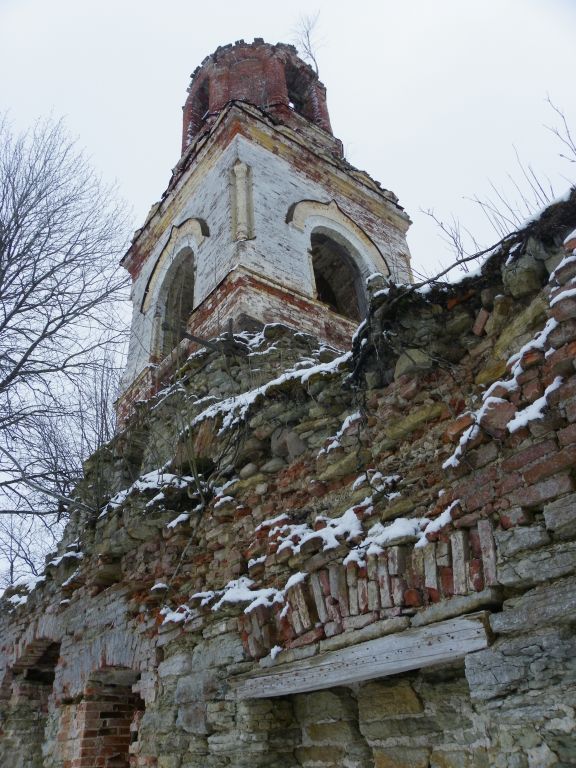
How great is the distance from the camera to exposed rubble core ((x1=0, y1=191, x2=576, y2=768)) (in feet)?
6.93

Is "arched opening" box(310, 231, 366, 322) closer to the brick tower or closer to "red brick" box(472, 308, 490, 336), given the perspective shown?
the brick tower

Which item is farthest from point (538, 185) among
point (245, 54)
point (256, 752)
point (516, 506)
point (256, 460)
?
point (245, 54)

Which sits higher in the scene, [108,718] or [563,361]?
[563,361]

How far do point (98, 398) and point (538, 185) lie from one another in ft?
20.4

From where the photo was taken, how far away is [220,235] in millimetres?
7871

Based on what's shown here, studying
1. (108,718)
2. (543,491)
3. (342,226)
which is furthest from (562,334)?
(342,226)

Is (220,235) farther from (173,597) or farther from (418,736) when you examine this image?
(418,736)

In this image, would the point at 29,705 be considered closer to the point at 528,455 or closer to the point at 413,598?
the point at 413,598

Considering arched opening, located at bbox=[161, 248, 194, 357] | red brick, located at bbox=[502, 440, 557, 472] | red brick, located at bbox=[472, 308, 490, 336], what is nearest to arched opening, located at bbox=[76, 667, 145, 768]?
red brick, located at bbox=[502, 440, 557, 472]

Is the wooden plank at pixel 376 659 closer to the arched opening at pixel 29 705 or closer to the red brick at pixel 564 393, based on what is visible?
the red brick at pixel 564 393

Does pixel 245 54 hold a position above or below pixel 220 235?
above

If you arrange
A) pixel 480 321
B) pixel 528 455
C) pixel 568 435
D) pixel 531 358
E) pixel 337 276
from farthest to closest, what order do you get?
pixel 337 276 < pixel 480 321 < pixel 531 358 < pixel 528 455 < pixel 568 435

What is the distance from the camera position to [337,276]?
9617mm

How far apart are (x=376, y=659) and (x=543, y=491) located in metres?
1.06
